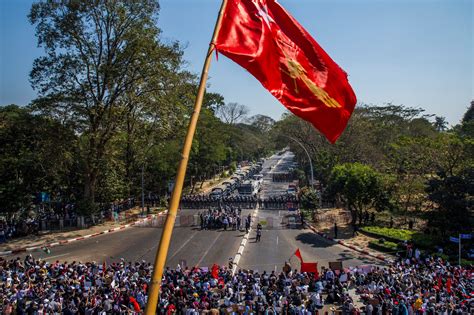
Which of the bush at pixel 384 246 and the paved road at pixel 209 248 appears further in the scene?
the bush at pixel 384 246

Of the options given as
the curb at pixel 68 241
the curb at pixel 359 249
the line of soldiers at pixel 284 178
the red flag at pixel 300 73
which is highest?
the red flag at pixel 300 73

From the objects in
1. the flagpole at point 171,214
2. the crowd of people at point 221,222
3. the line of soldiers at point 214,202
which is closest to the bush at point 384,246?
the crowd of people at point 221,222

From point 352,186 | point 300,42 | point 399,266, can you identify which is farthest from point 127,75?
point 300,42

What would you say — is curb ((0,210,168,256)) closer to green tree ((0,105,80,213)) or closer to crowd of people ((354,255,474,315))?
green tree ((0,105,80,213))

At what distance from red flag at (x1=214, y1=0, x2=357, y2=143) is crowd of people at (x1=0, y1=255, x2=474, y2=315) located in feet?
32.3

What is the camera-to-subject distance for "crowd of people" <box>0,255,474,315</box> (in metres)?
14.7

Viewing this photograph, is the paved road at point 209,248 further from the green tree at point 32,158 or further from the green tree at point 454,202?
the green tree at point 32,158


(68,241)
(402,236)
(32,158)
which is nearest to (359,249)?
(402,236)

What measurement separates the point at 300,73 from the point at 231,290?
1254 centimetres

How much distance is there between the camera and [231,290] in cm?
1686

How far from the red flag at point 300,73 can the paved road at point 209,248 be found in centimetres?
1739

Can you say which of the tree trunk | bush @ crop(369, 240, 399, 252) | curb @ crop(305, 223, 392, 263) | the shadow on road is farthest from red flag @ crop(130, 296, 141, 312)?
the tree trunk

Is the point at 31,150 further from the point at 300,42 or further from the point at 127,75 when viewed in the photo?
the point at 300,42

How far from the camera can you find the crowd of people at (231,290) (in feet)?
48.2
